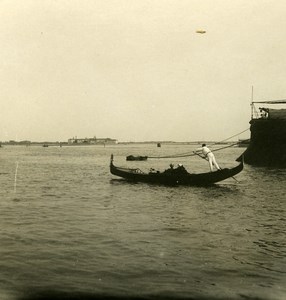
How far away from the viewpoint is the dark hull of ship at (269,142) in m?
53.3

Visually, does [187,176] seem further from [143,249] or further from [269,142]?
[269,142]

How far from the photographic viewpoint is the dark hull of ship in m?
53.3

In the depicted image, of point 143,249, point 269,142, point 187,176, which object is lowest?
point 143,249

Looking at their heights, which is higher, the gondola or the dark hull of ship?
the dark hull of ship

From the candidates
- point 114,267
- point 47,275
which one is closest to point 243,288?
point 114,267

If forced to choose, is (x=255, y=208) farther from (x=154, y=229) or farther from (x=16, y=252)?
(x=16, y=252)

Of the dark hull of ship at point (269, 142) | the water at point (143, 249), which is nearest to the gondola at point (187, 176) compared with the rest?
the water at point (143, 249)

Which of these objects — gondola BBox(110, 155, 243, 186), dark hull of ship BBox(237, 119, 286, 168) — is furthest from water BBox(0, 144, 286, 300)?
dark hull of ship BBox(237, 119, 286, 168)

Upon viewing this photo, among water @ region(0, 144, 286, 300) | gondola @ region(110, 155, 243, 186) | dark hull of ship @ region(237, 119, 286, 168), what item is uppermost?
dark hull of ship @ region(237, 119, 286, 168)

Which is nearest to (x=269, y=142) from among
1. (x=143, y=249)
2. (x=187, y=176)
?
(x=187, y=176)

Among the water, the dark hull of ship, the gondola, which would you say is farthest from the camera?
the dark hull of ship

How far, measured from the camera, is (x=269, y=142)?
180 feet

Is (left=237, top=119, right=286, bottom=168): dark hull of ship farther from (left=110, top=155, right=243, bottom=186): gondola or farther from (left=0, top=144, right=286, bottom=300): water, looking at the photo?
(left=0, top=144, right=286, bottom=300): water

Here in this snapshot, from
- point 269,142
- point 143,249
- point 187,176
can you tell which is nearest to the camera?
point 143,249
